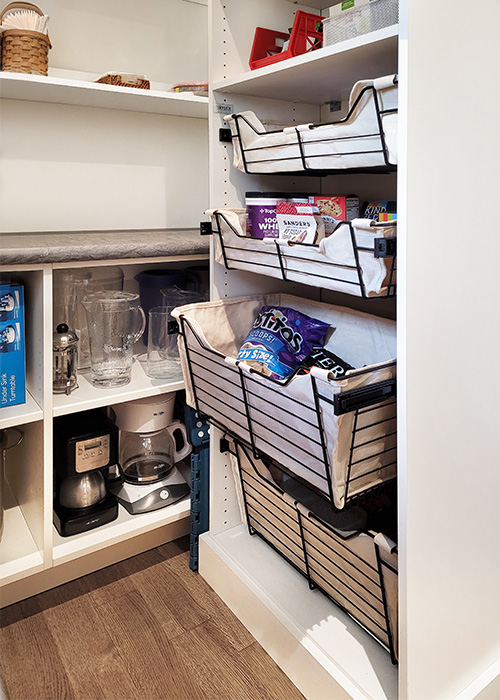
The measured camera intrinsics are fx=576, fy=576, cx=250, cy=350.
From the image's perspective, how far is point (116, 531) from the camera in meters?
1.55

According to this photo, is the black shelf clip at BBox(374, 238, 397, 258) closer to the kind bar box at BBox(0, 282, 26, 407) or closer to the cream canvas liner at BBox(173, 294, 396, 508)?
the cream canvas liner at BBox(173, 294, 396, 508)

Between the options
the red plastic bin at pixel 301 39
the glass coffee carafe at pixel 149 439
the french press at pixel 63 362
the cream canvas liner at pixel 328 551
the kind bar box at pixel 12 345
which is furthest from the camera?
the glass coffee carafe at pixel 149 439

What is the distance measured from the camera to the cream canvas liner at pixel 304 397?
1.00 metres

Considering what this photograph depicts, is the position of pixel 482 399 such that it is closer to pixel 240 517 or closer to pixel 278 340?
pixel 278 340

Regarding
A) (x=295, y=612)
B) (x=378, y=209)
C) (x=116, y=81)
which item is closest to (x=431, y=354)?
(x=378, y=209)

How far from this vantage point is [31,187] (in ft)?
5.52

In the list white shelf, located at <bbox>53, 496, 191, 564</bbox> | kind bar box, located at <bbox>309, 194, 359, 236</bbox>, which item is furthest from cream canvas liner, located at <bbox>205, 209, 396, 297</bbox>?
white shelf, located at <bbox>53, 496, 191, 564</bbox>

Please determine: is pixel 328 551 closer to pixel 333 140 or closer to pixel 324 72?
pixel 333 140

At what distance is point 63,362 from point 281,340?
1.87 ft

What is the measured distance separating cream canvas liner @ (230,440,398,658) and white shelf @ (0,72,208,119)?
39.0 inches

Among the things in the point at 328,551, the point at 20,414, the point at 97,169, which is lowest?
the point at 328,551

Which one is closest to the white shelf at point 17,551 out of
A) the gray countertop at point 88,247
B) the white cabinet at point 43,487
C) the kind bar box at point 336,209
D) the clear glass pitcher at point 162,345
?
the white cabinet at point 43,487

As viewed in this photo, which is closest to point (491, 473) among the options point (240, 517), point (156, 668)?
point (240, 517)

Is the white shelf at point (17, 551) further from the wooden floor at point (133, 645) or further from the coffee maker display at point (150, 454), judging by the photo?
the coffee maker display at point (150, 454)
